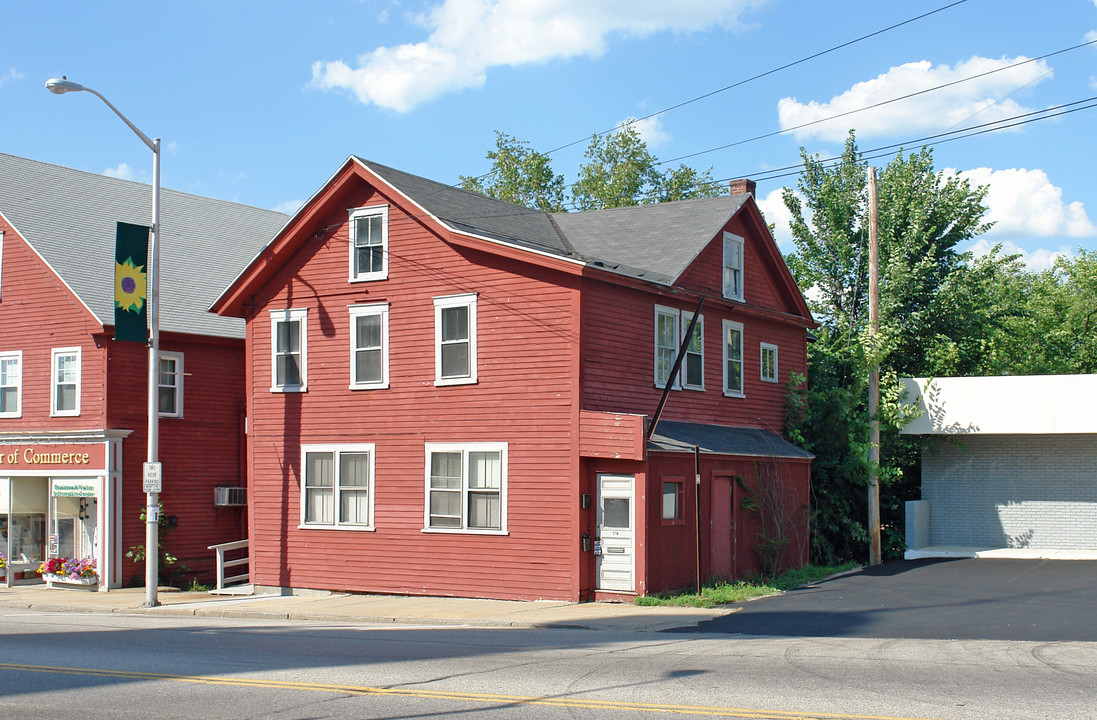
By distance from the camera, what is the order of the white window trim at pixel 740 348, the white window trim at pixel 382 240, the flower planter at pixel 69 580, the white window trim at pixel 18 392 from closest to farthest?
the white window trim at pixel 382 240, the white window trim at pixel 740 348, the flower planter at pixel 69 580, the white window trim at pixel 18 392

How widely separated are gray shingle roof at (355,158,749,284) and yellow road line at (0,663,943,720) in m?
12.1

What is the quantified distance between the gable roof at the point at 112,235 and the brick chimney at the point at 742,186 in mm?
13938

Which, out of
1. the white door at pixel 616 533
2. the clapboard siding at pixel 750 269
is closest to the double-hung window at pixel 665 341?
the clapboard siding at pixel 750 269

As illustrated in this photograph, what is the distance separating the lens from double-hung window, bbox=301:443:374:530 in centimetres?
A: 2383

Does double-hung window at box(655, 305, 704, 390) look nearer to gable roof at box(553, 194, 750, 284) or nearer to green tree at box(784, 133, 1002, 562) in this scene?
gable roof at box(553, 194, 750, 284)

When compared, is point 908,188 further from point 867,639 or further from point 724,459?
point 867,639

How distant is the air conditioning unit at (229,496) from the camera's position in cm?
2986

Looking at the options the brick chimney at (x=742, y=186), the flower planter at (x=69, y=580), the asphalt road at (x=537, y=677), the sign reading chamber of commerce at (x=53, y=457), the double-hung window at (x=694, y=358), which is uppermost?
the brick chimney at (x=742, y=186)

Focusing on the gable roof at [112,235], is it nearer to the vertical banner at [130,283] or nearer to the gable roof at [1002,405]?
the vertical banner at [130,283]

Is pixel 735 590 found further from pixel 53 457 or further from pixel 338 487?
pixel 53 457

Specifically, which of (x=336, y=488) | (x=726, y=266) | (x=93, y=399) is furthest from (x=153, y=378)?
(x=726, y=266)

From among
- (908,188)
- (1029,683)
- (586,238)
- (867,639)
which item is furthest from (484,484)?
(908,188)

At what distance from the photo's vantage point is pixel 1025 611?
18047 mm

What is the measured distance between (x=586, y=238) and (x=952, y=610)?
12.6 m
